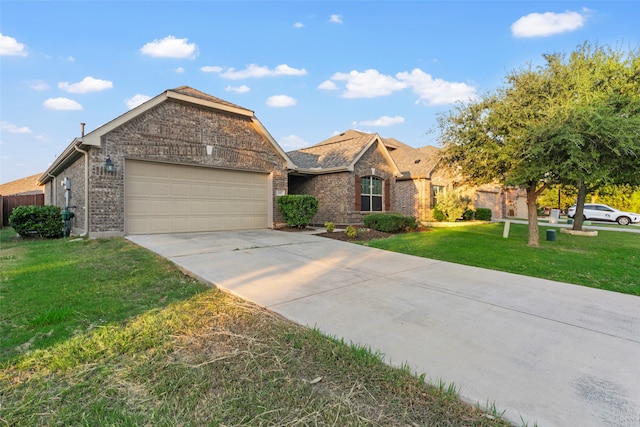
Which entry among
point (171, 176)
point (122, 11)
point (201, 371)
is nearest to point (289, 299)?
point (201, 371)

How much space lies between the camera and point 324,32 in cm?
1159

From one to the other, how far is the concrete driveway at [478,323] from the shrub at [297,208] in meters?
5.49

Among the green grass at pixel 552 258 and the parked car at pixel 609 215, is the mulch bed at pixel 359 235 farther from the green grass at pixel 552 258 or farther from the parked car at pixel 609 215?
the parked car at pixel 609 215

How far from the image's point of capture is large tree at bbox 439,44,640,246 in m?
7.80

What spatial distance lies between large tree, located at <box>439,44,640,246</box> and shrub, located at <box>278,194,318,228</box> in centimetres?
555

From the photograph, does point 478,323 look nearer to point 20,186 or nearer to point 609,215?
point 609,215

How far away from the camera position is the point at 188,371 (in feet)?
8.09

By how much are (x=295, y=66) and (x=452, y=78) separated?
7.12 metres

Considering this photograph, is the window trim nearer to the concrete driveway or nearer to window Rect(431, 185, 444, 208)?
window Rect(431, 185, 444, 208)

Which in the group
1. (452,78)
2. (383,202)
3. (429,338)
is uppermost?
(452,78)

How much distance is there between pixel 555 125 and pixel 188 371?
32.1 feet

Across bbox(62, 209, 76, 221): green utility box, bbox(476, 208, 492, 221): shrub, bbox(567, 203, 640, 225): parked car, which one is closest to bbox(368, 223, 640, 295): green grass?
bbox(62, 209, 76, 221): green utility box

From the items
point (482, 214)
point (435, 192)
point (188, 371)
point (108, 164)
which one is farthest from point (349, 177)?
point (188, 371)

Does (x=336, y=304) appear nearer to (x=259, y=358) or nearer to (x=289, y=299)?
(x=289, y=299)
